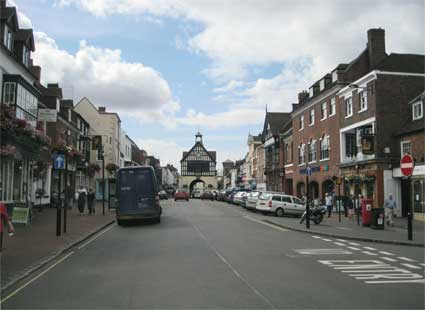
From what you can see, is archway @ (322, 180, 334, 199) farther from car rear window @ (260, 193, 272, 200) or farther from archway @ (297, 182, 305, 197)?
car rear window @ (260, 193, 272, 200)

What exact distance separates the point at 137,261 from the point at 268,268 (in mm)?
3284

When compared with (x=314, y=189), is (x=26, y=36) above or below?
above

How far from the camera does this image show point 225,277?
949 cm

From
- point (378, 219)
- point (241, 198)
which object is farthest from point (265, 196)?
point (378, 219)

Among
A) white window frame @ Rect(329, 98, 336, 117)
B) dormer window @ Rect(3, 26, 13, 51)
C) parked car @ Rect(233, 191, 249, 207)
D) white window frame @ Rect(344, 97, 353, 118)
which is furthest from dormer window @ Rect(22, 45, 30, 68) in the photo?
white window frame @ Rect(329, 98, 336, 117)

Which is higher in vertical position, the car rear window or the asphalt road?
the car rear window

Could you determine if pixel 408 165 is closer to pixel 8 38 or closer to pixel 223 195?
pixel 8 38

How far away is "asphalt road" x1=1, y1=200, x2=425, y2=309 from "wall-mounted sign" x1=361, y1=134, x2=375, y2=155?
56.6 feet

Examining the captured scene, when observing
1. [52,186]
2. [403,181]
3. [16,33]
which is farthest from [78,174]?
[403,181]

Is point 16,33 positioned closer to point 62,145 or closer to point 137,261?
point 62,145

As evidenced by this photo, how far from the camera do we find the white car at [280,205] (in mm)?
34000

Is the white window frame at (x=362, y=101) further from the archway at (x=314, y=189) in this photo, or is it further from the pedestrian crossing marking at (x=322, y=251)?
the pedestrian crossing marking at (x=322, y=251)

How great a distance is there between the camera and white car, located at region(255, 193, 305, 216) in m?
34.0

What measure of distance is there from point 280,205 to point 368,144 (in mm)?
7508
